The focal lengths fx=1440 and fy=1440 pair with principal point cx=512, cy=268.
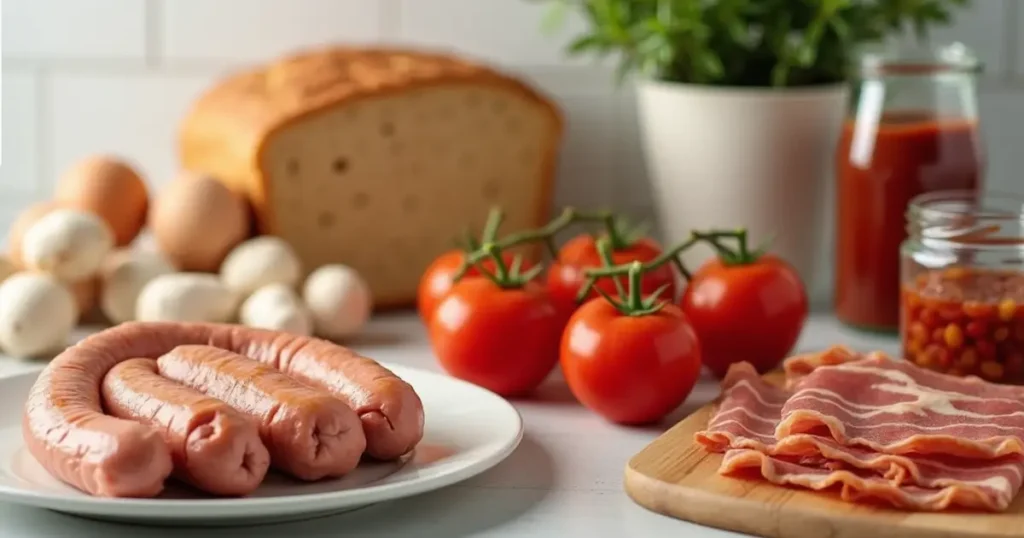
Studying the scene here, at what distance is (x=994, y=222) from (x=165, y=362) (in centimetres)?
80

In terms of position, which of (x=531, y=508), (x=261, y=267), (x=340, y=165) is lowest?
(x=531, y=508)

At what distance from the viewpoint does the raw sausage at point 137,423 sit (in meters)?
0.93

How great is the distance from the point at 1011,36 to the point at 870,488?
1014mm

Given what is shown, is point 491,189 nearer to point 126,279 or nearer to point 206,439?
point 126,279

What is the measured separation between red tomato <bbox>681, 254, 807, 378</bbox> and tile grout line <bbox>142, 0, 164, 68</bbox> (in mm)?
859

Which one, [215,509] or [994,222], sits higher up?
[994,222]

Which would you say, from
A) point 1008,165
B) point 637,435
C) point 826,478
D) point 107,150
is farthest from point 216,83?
point 826,478

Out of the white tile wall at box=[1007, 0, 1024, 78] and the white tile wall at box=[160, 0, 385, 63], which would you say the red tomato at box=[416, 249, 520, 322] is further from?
the white tile wall at box=[1007, 0, 1024, 78]

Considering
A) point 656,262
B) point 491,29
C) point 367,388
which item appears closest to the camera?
point 367,388

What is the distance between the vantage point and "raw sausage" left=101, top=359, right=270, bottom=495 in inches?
37.3

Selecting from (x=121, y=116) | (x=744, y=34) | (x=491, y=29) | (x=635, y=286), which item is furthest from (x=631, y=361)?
(x=121, y=116)

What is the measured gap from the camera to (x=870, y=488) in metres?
0.99

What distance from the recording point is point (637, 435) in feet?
4.13

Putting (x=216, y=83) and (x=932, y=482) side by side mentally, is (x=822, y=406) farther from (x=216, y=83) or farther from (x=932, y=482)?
(x=216, y=83)
